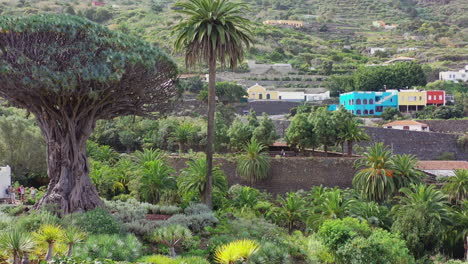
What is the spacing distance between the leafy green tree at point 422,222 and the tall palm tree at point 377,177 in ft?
9.47

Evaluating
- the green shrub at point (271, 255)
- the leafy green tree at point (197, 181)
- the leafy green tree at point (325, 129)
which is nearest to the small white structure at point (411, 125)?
the leafy green tree at point (325, 129)

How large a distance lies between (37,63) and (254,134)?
19.6 metres

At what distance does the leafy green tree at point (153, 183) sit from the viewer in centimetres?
2700

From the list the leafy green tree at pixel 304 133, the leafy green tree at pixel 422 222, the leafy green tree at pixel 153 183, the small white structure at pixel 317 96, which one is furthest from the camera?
the small white structure at pixel 317 96

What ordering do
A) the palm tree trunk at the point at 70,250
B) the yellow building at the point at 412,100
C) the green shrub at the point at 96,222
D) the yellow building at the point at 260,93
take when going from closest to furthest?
the palm tree trunk at the point at 70,250 → the green shrub at the point at 96,222 → the yellow building at the point at 412,100 → the yellow building at the point at 260,93

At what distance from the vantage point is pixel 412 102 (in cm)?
6381

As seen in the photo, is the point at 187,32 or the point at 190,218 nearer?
the point at 190,218

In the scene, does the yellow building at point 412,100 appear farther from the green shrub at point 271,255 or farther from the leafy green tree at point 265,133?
the green shrub at point 271,255

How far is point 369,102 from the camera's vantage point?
64125 millimetres

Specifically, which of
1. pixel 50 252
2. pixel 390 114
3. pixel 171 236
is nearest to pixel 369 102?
pixel 390 114

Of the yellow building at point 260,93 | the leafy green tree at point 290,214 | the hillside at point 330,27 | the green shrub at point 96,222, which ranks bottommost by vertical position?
the leafy green tree at point 290,214

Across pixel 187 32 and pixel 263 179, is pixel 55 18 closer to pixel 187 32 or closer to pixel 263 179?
pixel 187 32

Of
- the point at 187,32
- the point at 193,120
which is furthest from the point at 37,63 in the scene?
the point at 193,120

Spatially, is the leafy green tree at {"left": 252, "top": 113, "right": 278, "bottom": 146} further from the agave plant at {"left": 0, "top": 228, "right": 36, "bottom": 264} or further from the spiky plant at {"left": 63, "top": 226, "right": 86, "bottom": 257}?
the agave plant at {"left": 0, "top": 228, "right": 36, "bottom": 264}
